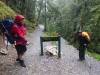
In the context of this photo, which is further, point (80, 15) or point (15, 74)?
point (80, 15)

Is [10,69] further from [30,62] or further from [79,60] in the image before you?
[79,60]

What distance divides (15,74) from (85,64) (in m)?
4.42

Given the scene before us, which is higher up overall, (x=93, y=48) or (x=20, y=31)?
(x=20, y=31)

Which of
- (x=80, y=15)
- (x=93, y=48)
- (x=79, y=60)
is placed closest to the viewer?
(x=79, y=60)

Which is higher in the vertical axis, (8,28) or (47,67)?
(8,28)

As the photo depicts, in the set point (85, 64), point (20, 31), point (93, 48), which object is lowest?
point (93, 48)

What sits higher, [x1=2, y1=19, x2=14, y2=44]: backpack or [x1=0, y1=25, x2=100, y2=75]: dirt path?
[x1=2, y1=19, x2=14, y2=44]: backpack

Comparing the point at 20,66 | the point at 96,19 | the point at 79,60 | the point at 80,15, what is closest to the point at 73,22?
the point at 80,15

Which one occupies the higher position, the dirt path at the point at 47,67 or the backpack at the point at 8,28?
the backpack at the point at 8,28

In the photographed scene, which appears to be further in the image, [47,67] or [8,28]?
[47,67]

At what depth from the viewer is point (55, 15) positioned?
7112 centimetres

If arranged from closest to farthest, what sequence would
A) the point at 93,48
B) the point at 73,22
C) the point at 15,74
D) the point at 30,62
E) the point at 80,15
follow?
the point at 15,74 → the point at 30,62 → the point at 93,48 → the point at 80,15 → the point at 73,22

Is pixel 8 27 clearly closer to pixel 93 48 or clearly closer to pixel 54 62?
pixel 54 62

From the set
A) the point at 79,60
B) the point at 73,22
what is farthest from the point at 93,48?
the point at 79,60
